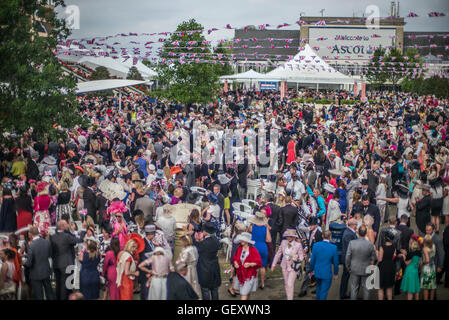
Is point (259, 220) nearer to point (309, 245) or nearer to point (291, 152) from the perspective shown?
point (309, 245)

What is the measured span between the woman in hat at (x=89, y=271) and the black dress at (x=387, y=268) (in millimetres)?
3974

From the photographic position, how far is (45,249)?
7172 millimetres

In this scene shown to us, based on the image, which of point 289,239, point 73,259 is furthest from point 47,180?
point 289,239

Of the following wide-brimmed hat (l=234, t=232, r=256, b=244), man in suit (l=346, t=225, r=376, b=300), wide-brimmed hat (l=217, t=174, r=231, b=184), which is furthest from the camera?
wide-brimmed hat (l=217, t=174, r=231, b=184)

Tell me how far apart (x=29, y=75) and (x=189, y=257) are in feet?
28.2

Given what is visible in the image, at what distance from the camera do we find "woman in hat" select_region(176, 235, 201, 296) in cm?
680

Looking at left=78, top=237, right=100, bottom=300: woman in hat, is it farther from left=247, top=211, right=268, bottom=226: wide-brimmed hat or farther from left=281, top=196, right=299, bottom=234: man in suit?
left=281, top=196, right=299, bottom=234: man in suit

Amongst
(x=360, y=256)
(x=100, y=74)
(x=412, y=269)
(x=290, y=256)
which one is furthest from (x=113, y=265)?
(x=100, y=74)

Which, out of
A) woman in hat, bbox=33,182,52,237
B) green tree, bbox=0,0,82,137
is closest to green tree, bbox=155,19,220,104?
green tree, bbox=0,0,82,137

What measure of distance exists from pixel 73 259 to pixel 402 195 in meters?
6.15

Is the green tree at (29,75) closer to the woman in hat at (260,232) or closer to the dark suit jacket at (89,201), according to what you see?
the dark suit jacket at (89,201)

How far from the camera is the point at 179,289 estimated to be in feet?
20.5

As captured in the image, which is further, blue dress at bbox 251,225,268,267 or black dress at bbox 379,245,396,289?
blue dress at bbox 251,225,268,267

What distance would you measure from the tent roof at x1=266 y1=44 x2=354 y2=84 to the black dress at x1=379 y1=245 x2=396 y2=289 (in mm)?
24317
